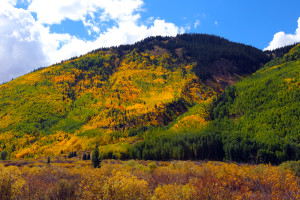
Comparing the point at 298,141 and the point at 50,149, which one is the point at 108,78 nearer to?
the point at 50,149

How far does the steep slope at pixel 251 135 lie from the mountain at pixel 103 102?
14299 millimetres

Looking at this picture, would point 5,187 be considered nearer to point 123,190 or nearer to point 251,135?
point 123,190

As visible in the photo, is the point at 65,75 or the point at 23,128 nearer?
the point at 23,128

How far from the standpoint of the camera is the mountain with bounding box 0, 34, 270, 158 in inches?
3529

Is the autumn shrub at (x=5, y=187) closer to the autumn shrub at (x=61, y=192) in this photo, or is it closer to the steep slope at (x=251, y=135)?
the autumn shrub at (x=61, y=192)

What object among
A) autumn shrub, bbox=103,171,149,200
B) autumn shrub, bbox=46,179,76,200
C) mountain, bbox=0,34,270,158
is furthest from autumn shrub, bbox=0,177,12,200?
mountain, bbox=0,34,270,158

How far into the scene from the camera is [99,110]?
116 metres

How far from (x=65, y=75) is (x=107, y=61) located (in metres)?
49.3

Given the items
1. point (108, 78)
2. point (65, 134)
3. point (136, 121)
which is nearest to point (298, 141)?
point (136, 121)

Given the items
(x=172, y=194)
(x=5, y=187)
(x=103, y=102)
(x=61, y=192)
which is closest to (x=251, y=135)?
(x=172, y=194)

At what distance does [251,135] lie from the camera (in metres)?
67.3

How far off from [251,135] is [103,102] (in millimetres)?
96284

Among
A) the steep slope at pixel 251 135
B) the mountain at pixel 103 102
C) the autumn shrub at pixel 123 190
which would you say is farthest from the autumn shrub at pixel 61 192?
the mountain at pixel 103 102

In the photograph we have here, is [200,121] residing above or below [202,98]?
below
